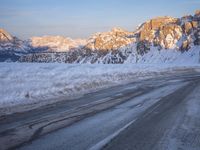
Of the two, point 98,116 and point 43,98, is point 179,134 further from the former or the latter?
point 43,98

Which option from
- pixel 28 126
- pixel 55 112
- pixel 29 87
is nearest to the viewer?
pixel 28 126

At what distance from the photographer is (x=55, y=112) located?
11.2m

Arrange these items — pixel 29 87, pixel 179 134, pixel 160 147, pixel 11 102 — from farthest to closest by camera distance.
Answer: pixel 29 87 < pixel 11 102 < pixel 179 134 < pixel 160 147

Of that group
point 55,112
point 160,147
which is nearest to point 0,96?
point 55,112

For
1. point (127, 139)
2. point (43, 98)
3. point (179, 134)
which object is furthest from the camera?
point (43, 98)

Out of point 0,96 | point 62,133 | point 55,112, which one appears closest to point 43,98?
point 0,96

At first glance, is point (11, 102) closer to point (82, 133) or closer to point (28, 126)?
point (28, 126)

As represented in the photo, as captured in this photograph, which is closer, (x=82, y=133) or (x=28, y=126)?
(x=82, y=133)

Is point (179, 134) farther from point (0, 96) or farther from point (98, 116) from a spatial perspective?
point (0, 96)

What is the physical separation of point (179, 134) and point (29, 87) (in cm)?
1179

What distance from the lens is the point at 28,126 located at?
340 inches

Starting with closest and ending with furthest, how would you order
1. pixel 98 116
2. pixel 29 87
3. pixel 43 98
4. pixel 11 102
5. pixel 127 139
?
pixel 127 139, pixel 98 116, pixel 11 102, pixel 43 98, pixel 29 87

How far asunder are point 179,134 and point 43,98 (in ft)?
29.9

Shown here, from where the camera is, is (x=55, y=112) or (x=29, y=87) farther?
(x=29, y=87)
